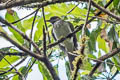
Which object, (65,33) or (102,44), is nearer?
(102,44)

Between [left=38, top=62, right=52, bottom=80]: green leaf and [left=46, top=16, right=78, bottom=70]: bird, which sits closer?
[left=38, top=62, right=52, bottom=80]: green leaf

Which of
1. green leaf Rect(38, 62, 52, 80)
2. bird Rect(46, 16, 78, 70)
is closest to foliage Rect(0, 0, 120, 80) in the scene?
green leaf Rect(38, 62, 52, 80)

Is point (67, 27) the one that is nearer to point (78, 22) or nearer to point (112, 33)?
point (78, 22)

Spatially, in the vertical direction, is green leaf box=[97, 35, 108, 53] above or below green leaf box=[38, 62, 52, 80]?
above

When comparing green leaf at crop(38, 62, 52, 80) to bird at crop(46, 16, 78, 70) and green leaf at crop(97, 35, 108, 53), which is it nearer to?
green leaf at crop(97, 35, 108, 53)

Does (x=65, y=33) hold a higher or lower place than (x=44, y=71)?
higher

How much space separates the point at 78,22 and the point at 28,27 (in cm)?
38

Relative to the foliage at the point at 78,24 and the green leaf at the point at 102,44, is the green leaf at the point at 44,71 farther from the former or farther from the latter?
the green leaf at the point at 102,44

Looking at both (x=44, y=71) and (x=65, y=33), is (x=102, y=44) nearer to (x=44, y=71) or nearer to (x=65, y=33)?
(x=44, y=71)

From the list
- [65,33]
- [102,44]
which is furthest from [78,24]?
[65,33]

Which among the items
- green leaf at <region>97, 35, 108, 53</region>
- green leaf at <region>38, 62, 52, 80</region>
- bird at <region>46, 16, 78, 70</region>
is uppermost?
bird at <region>46, 16, 78, 70</region>

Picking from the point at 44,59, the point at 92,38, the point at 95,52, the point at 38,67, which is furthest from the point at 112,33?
the point at 44,59

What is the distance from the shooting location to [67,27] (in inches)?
116

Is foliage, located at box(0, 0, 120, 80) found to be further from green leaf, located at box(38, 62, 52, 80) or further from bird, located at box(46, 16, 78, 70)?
bird, located at box(46, 16, 78, 70)
